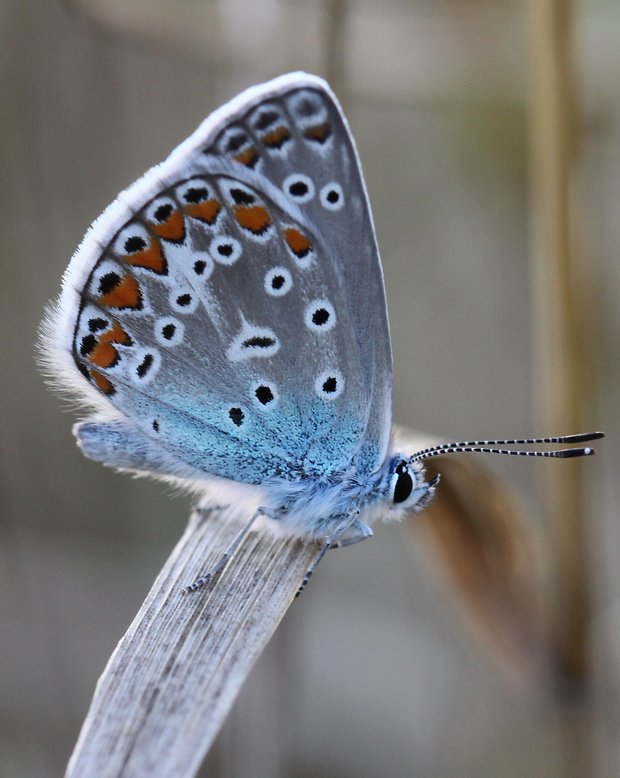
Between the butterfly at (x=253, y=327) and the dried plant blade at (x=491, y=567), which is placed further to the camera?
the dried plant blade at (x=491, y=567)

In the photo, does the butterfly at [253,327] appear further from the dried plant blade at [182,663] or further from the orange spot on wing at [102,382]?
the dried plant blade at [182,663]

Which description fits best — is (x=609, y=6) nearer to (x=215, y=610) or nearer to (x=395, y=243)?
(x=395, y=243)

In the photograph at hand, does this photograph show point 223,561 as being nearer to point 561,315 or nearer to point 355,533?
point 355,533

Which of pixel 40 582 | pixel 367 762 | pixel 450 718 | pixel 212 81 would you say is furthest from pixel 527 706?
pixel 212 81

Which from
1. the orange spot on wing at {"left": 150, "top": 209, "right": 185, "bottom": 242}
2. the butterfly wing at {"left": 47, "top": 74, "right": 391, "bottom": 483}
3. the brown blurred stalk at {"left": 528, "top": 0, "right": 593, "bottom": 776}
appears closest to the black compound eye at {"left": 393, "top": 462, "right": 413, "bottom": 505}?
the butterfly wing at {"left": 47, "top": 74, "right": 391, "bottom": 483}

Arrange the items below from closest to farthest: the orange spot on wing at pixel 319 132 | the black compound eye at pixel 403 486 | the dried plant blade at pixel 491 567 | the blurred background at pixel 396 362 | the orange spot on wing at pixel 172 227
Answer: the orange spot on wing at pixel 319 132 < the orange spot on wing at pixel 172 227 < the black compound eye at pixel 403 486 < the dried plant blade at pixel 491 567 < the blurred background at pixel 396 362

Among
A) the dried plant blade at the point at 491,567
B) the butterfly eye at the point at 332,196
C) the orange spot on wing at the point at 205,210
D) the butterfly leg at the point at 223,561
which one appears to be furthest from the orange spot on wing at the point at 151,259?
the dried plant blade at the point at 491,567

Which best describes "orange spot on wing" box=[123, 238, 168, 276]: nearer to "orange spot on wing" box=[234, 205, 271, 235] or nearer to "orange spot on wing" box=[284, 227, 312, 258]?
"orange spot on wing" box=[234, 205, 271, 235]
